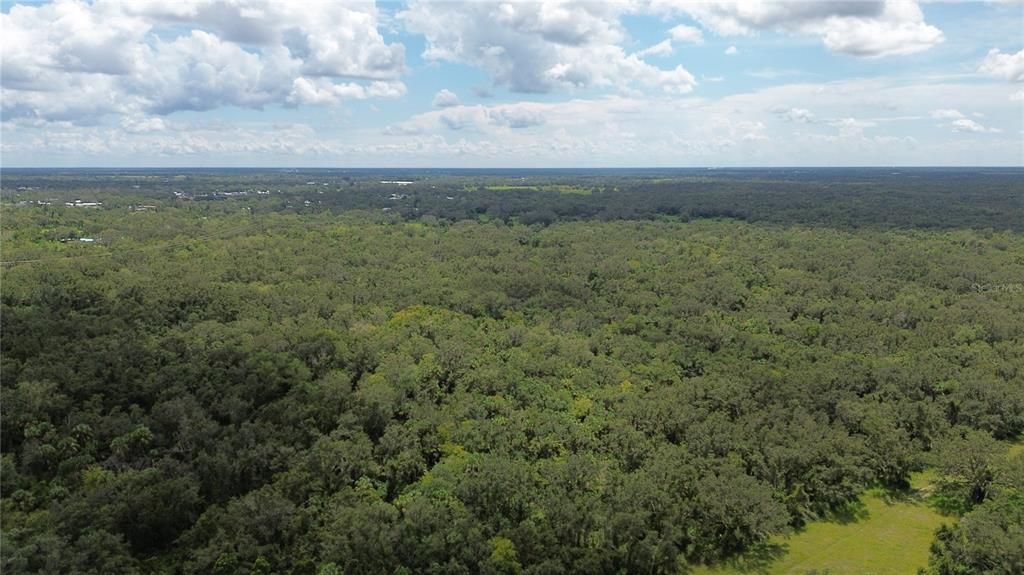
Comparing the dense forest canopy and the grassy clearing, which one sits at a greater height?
the dense forest canopy

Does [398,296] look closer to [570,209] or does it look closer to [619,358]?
[619,358]

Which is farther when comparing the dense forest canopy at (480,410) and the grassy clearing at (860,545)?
the grassy clearing at (860,545)

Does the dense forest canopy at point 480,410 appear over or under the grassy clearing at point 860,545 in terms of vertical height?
over

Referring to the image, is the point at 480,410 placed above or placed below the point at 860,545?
above

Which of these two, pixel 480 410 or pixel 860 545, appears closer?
pixel 860 545

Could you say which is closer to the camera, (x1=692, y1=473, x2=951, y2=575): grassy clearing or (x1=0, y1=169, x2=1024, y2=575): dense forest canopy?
(x1=0, y1=169, x2=1024, y2=575): dense forest canopy
